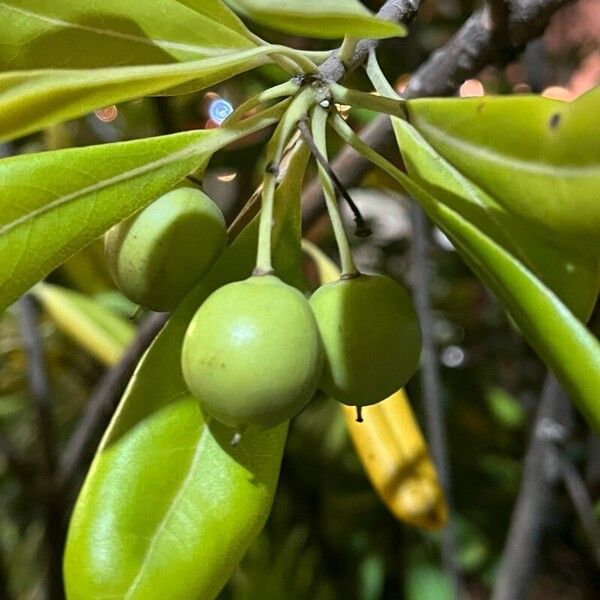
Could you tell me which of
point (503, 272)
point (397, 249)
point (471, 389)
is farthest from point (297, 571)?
point (503, 272)

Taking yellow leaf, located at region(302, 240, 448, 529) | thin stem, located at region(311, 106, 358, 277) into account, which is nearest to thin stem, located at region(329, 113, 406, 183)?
thin stem, located at region(311, 106, 358, 277)

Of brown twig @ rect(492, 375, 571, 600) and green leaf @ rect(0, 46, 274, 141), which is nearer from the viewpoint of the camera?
green leaf @ rect(0, 46, 274, 141)

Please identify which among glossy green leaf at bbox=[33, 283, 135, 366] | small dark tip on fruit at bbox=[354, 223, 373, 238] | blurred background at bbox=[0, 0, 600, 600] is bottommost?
blurred background at bbox=[0, 0, 600, 600]

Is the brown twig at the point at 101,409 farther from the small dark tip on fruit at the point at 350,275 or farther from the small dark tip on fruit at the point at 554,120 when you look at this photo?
the small dark tip on fruit at the point at 554,120

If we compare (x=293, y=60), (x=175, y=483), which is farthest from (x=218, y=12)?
(x=175, y=483)

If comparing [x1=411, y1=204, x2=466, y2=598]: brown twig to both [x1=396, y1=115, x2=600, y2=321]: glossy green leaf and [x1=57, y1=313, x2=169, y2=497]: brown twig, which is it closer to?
[x1=57, y1=313, x2=169, y2=497]: brown twig
